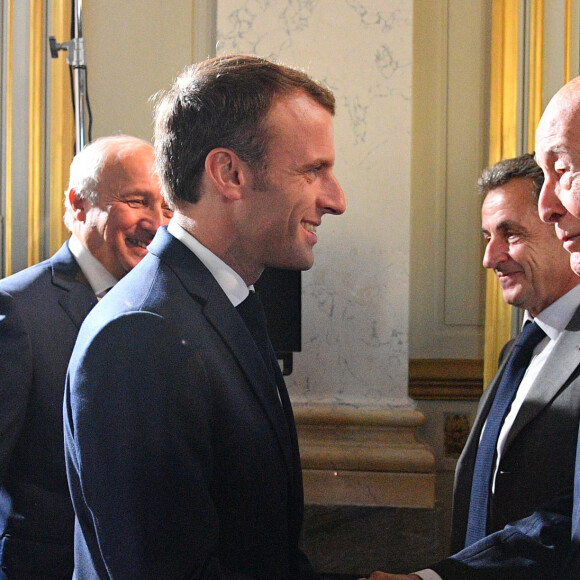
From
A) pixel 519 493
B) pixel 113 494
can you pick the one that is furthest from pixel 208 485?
pixel 519 493

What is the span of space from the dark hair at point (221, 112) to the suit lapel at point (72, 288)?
0.58 metres

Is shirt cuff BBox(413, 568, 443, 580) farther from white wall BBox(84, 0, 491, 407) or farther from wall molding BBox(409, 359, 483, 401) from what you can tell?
wall molding BBox(409, 359, 483, 401)

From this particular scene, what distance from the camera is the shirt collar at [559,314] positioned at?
1.97 m

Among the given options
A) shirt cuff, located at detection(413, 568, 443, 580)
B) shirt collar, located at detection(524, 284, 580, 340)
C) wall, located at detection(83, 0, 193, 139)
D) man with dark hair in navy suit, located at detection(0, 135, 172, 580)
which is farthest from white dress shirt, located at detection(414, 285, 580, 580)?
wall, located at detection(83, 0, 193, 139)

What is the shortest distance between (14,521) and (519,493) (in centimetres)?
113

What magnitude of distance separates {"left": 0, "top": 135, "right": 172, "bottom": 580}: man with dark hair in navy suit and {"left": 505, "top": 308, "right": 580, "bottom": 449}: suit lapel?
1037 mm

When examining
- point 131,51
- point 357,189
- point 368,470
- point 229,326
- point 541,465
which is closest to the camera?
point 229,326

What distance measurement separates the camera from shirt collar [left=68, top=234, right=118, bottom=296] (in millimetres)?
1833

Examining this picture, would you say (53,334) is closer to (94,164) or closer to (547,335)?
(94,164)

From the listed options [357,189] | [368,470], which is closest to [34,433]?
[368,470]

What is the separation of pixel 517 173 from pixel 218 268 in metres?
1.28

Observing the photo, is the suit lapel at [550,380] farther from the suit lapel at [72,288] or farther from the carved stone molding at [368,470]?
the carved stone molding at [368,470]

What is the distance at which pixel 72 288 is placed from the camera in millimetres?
1746

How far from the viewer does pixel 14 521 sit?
152 centimetres
